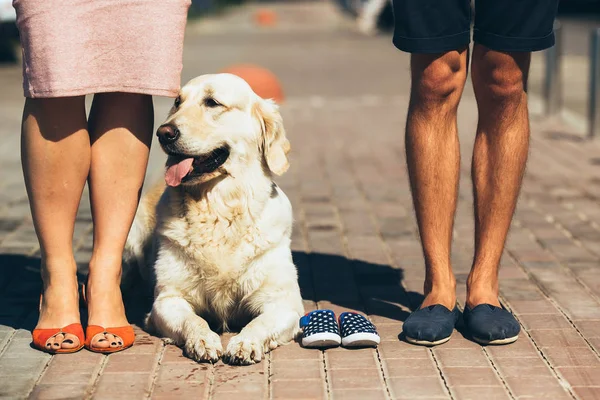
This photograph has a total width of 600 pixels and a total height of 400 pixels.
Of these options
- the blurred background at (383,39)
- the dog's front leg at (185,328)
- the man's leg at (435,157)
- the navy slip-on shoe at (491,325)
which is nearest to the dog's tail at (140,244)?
the dog's front leg at (185,328)

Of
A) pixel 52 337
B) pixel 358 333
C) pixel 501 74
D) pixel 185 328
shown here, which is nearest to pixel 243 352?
pixel 185 328

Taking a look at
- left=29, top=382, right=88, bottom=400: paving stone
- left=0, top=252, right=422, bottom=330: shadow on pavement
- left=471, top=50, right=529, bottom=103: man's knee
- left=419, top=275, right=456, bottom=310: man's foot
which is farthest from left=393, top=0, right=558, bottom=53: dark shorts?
left=29, top=382, right=88, bottom=400: paving stone

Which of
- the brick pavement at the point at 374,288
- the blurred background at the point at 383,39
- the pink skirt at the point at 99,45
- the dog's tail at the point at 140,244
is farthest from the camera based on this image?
the blurred background at the point at 383,39

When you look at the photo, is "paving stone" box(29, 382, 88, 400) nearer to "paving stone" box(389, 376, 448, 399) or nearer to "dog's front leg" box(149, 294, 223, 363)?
"dog's front leg" box(149, 294, 223, 363)

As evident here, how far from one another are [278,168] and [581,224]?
2.69 metres

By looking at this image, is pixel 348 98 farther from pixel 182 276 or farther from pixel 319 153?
pixel 182 276

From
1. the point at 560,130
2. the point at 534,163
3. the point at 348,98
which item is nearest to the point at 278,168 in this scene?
the point at 534,163

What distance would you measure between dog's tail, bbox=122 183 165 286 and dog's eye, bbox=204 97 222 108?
2.40 feet

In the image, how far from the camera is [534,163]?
8.07 meters

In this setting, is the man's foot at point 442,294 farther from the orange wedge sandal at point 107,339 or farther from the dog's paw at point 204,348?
the orange wedge sandal at point 107,339

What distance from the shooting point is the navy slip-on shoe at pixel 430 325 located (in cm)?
366

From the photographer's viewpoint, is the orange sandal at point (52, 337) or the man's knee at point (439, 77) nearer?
the orange sandal at point (52, 337)

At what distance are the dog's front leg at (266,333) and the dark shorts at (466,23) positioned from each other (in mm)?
1115

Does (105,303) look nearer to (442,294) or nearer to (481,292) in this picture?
(442,294)
